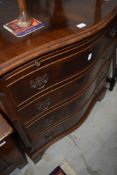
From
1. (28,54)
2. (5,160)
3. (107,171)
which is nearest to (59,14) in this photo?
(28,54)

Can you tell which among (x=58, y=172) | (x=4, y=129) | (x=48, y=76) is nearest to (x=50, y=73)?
(x=48, y=76)

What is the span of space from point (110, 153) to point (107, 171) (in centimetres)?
13

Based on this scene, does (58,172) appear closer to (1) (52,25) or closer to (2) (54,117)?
(2) (54,117)

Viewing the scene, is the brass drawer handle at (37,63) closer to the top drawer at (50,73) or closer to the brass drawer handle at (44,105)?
the top drawer at (50,73)

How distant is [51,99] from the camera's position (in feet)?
2.97

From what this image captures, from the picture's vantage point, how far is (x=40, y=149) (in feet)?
4.06

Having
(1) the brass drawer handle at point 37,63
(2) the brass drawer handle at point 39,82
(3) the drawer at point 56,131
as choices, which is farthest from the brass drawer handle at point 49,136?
(1) the brass drawer handle at point 37,63

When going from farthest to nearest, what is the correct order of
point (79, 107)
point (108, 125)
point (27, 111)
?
point (108, 125) < point (79, 107) < point (27, 111)

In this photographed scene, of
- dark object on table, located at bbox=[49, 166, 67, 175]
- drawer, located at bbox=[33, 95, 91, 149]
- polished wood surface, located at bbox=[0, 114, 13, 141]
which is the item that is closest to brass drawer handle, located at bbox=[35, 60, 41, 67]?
A: polished wood surface, located at bbox=[0, 114, 13, 141]

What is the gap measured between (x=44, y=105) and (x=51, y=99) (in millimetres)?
45

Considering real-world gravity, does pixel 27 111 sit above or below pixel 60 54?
below

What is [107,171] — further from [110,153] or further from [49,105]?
[49,105]

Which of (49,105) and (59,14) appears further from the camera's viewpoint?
(49,105)

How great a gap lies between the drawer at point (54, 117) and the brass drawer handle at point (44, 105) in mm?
76
